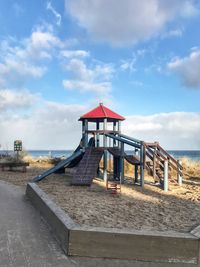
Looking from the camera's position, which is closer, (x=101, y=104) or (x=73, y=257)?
(x=73, y=257)

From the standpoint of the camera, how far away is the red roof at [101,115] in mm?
15773

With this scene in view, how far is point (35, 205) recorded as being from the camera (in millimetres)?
8820

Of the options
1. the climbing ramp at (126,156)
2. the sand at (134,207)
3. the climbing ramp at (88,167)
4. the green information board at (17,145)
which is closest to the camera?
the sand at (134,207)

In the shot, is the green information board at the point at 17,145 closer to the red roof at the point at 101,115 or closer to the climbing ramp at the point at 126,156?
the red roof at the point at 101,115

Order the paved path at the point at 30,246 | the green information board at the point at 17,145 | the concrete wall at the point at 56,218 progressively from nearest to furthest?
the paved path at the point at 30,246
the concrete wall at the point at 56,218
the green information board at the point at 17,145

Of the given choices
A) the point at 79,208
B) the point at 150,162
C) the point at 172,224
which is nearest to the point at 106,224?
the point at 172,224

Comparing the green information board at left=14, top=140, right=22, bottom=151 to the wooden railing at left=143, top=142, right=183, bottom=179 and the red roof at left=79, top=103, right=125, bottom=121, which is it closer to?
the red roof at left=79, top=103, right=125, bottom=121

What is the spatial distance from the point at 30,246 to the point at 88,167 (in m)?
8.78

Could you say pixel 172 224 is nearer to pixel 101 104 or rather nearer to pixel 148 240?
pixel 148 240

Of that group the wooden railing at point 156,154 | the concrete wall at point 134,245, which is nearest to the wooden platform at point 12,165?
the wooden railing at point 156,154

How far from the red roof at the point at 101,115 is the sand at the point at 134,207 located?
3.94 m

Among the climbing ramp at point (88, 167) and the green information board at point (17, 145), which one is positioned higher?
the green information board at point (17, 145)

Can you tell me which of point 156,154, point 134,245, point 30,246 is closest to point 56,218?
point 30,246

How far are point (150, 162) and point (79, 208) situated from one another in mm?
6664
